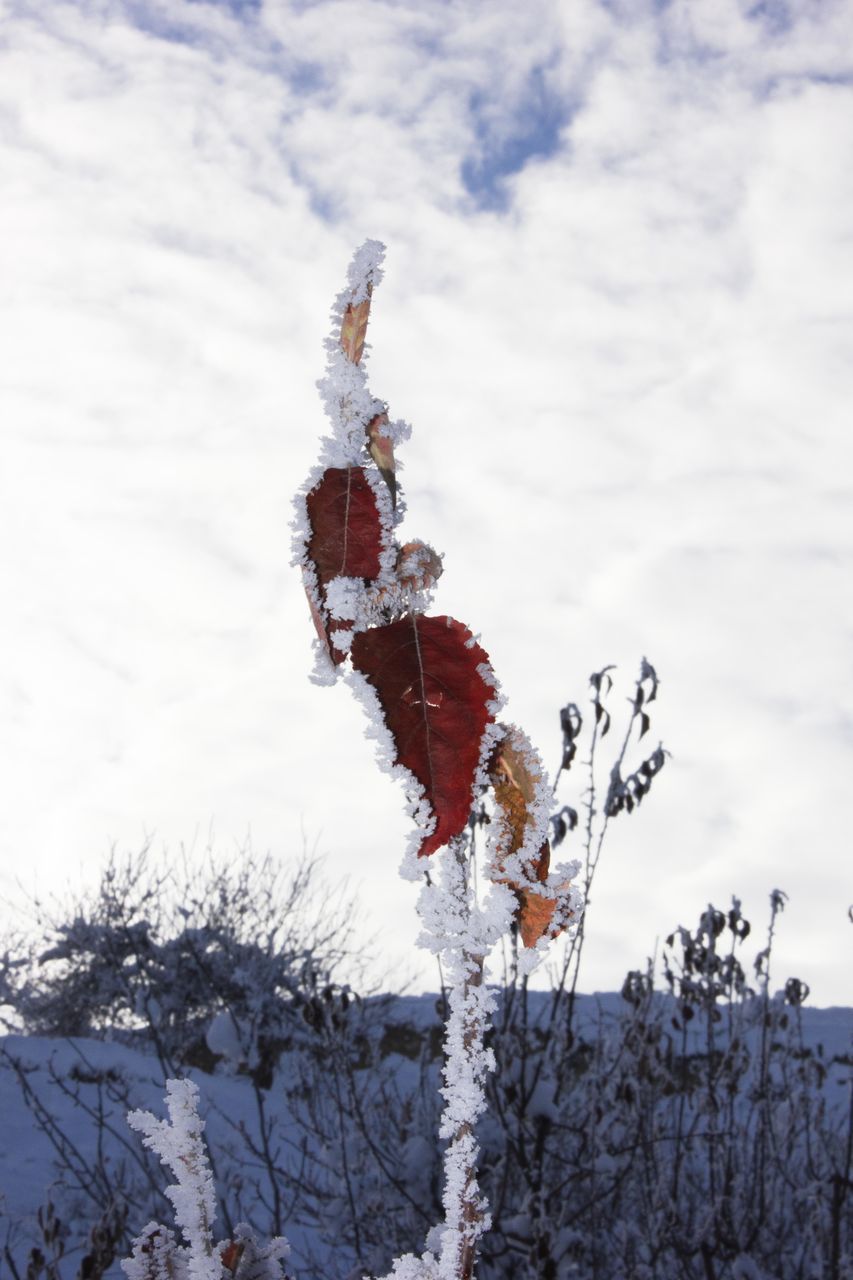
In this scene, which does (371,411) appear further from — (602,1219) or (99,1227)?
(602,1219)

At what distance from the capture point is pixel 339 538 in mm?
690

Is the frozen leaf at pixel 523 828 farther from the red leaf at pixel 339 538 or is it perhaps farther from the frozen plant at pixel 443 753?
the red leaf at pixel 339 538

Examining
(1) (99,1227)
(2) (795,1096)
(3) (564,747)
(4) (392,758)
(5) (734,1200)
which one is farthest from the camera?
(2) (795,1096)

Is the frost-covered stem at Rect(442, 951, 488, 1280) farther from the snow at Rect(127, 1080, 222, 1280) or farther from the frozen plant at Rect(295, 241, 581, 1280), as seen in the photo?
the snow at Rect(127, 1080, 222, 1280)

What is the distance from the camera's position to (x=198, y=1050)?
45.5 ft

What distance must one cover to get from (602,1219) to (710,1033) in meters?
0.93

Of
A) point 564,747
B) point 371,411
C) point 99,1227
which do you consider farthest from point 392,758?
point 564,747

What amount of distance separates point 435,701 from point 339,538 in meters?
0.14

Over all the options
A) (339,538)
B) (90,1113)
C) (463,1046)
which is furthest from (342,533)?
(90,1113)

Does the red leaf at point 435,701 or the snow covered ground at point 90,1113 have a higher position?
the red leaf at point 435,701

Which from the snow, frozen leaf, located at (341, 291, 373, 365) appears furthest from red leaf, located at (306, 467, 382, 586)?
the snow

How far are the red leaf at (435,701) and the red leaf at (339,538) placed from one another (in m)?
0.04

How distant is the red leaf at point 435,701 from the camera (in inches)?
25.3

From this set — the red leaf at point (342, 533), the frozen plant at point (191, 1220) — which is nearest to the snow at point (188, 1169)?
the frozen plant at point (191, 1220)
